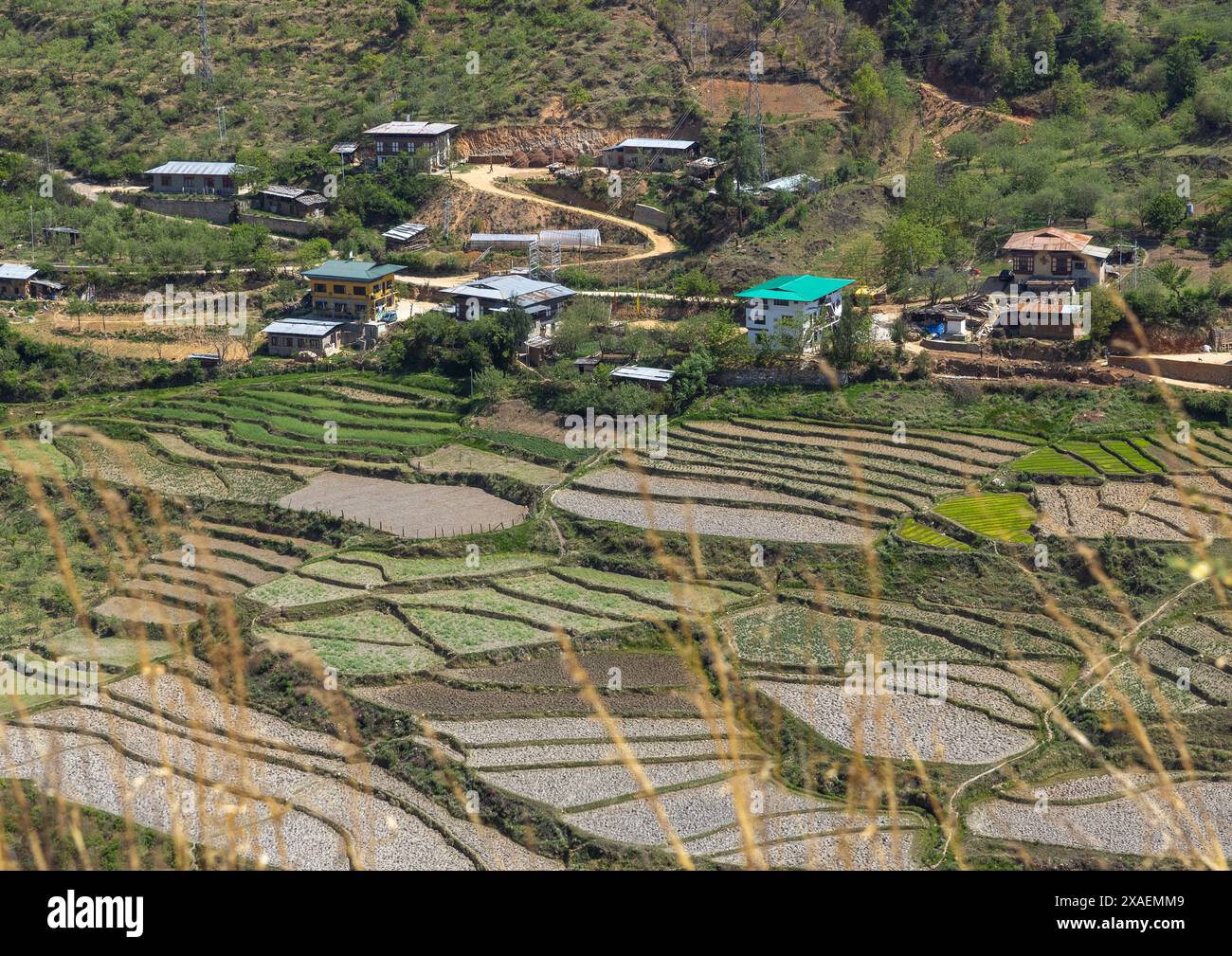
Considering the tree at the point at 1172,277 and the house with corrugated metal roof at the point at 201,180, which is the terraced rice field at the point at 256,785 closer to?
the tree at the point at 1172,277

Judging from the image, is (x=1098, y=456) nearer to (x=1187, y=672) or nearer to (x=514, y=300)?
(x=1187, y=672)

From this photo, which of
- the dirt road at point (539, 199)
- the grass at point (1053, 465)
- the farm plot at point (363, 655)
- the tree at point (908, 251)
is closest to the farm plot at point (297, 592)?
the farm plot at point (363, 655)

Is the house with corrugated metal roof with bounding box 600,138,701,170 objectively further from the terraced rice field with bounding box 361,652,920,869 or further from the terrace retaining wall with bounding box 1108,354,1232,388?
the terraced rice field with bounding box 361,652,920,869

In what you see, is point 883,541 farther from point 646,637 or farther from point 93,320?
point 93,320

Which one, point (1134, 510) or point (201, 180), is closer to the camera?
point (1134, 510)

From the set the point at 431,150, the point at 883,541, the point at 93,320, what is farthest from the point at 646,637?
the point at 431,150

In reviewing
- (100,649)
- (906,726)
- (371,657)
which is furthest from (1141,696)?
(100,649)

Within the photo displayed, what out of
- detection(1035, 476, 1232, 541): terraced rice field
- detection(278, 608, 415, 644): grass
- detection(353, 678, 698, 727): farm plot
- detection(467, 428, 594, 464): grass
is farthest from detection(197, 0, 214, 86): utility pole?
detection(1035, 476, 1232, 541): terraced rice field
